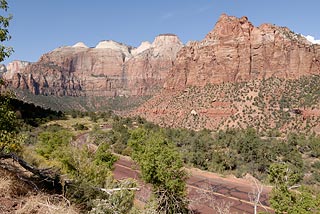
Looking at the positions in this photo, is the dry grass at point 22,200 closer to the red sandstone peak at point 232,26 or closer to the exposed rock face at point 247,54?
the exposed rock face at point 247,54

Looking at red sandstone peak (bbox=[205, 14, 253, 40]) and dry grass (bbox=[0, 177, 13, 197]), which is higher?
red sandstone peak (bbox=[205, 14, 253, 40])

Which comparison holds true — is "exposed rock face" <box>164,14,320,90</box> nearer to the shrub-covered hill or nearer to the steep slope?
the steep slope

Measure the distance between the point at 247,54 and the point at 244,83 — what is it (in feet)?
36.9

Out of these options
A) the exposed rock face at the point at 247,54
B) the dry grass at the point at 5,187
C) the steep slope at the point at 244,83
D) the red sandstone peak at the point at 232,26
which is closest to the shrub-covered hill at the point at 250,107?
the steep slope at the point at 244,83

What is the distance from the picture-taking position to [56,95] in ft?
635

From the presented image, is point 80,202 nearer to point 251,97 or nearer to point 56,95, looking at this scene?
point 251,97

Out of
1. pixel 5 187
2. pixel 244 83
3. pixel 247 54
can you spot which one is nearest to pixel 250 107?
pixel 244 83

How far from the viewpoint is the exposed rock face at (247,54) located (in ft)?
278

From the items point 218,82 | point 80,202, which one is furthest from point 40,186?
point 218,82

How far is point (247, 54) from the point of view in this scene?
9194 centimetres

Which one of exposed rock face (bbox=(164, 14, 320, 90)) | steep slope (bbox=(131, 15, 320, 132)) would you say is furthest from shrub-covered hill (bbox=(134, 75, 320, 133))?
exposed rock face (bbox=(164, 14, 320, 90))

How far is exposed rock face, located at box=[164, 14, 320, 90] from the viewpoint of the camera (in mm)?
84812

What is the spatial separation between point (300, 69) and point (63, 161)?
284ft

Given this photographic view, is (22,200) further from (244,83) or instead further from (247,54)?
(247,54)
